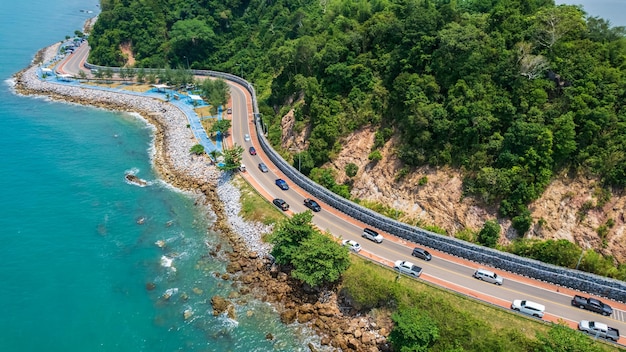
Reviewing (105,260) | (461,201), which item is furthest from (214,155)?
(461,201)

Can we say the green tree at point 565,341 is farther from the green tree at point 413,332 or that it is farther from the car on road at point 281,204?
the car on road at point 281,204

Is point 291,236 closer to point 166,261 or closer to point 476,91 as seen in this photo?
point 166,261

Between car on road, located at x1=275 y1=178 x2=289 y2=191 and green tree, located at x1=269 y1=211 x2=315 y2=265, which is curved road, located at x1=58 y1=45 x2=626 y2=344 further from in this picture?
green tree, located at x1=269 y1=211 x2=315 y2=265

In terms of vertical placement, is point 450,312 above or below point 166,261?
above

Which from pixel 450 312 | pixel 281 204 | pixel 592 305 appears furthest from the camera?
pixel 281 204

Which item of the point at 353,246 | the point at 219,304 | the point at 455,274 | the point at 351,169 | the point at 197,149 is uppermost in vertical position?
the point at 351,169

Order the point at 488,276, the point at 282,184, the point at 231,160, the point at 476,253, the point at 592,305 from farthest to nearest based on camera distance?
the point at 231,160
the point at 282,184
the point at 476,253
the point at 488,276
the point at 592,305

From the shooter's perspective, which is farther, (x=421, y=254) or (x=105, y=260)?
(x=105, y=260)

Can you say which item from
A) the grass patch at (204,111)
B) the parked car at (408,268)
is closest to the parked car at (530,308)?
the parked car at (408,268)
